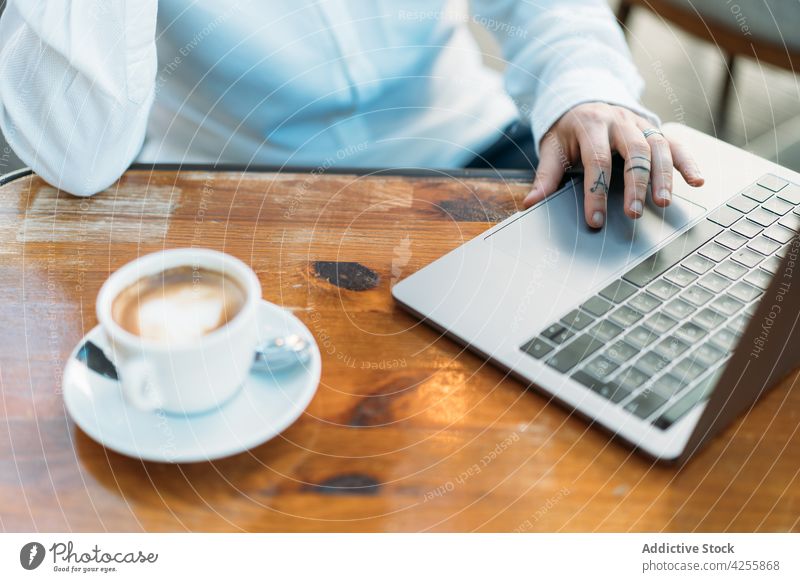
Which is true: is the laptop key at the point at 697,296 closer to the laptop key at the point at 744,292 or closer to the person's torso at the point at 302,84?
the laptop key at the point at 744,292

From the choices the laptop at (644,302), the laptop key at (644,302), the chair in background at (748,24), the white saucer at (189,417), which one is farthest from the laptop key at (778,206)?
the chair in background at (748,24)

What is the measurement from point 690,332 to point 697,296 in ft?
0.08

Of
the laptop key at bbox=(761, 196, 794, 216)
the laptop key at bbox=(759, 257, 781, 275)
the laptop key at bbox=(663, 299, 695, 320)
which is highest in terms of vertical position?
the laptop key at bbox=(761, 196, 794, 216)

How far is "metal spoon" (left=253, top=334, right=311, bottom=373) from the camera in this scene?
235 mm

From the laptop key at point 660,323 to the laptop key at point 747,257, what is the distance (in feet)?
0.19

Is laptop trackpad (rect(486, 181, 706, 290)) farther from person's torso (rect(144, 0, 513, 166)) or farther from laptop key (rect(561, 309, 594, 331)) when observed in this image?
person's torso (rect(144, 0, 513, 166))

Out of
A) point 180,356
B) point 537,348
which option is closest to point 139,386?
point 180,356

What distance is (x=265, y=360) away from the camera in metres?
0.24

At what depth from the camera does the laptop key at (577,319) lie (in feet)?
0.83

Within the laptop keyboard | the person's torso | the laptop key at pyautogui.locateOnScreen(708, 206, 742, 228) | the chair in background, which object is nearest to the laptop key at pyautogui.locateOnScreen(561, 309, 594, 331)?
the laptop keyboard

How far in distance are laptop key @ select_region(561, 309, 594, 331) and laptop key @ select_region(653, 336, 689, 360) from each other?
0.03 meters

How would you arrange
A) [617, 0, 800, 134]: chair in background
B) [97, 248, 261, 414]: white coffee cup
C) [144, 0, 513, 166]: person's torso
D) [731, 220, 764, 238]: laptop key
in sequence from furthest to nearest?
[617, 0, 800, 134]: chair in background < [144, 0, 513, 166]: person's torso < [731, 220, 764, 238]: laptop key < [97, 248, 261, 414]: white coffee cup

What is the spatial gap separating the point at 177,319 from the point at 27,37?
0.21 metres

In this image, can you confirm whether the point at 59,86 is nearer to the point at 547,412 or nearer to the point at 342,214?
the point at 342,214
